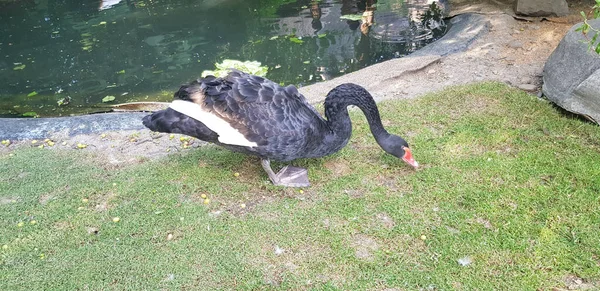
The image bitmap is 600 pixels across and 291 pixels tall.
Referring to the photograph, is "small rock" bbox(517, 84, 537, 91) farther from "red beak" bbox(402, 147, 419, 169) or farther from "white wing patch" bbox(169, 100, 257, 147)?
"white wing patch" bbox(169, 100, 257, 147)

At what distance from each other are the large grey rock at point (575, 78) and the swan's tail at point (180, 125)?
3.39m

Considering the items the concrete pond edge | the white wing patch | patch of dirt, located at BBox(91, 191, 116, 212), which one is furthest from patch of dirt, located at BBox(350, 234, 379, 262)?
the concrete pond edge

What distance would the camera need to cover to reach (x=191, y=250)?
128 inches

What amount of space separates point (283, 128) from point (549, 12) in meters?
5.87

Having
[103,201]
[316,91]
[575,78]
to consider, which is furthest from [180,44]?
[575,78]

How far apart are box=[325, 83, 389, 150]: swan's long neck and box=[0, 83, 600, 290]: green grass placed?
396 mm

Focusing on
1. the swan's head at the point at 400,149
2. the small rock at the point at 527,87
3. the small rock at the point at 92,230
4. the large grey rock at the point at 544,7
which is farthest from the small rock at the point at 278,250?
the large grey rock at the point at 544,7

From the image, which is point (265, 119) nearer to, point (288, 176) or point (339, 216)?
point (288, 176)

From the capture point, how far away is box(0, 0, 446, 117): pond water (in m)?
7.25

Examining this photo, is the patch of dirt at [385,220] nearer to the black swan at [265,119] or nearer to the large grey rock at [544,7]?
the black swan at [265,119]

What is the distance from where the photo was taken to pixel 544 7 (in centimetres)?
720

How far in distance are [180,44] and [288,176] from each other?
5668mm

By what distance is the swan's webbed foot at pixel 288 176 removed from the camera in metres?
3.88

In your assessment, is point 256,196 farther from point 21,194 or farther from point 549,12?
point 549,12
